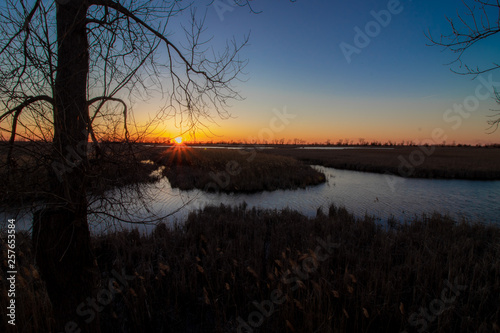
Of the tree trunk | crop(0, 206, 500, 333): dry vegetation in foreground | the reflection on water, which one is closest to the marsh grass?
the tree trunk

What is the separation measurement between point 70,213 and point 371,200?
13874mm

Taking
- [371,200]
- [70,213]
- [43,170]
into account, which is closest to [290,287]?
[70,213]

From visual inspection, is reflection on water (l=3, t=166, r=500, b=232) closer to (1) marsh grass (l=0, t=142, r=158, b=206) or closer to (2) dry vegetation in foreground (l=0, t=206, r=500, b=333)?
(2) dry vegetation in foreground (l=0, t=206, r=500, b=333)

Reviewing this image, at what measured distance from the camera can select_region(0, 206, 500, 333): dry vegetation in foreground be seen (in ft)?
11.1

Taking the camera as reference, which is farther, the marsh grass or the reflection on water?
the reflection on water

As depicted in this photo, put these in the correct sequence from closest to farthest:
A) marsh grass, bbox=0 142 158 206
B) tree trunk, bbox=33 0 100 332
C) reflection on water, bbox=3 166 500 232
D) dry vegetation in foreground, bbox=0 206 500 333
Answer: marsh grass, bbox=0 142 158 206, tree trunk, bbox=33 0 100 332, dry vegetation in foreground, bbox=0 206 500 333, reflection on water, bbox=3 166 500 232

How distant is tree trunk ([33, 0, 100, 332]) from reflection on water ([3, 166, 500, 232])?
6.17m

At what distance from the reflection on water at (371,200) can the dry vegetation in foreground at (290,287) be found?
11.8 feet

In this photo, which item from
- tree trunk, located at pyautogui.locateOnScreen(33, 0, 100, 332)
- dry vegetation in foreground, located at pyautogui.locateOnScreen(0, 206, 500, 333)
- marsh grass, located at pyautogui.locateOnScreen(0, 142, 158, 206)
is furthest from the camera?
dry vegetation in foreground, located at pyautogui.locateOnScreen(0, 206, 500, 333)

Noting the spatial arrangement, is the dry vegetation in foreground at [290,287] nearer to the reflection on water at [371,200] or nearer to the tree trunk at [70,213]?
the tree trunk at [70,213]

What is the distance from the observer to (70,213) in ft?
9.18

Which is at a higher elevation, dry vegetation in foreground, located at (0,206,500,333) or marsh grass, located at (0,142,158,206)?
marsh grass, located at (0,142,158,206)

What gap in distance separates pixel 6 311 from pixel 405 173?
91.4 ft

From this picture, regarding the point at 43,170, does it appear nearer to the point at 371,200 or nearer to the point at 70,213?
the point at 70,213
